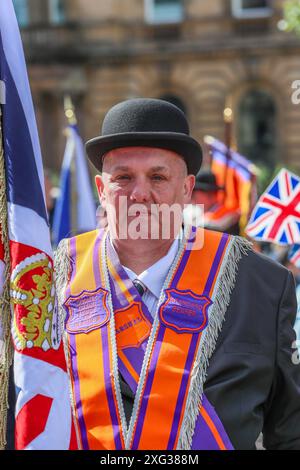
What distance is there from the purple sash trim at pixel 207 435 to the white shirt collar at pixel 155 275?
430mm

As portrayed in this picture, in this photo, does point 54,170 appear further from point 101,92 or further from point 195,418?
point 195,418

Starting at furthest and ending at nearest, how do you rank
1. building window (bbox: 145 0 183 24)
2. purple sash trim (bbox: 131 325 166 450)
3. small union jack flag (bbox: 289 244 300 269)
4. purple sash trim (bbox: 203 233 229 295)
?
building window (bbox: 145 0 183 24), small union jack flag (bbox: 289 244 300 269), purple sash trim (bbox: 203 233 229 295), purple sash trim (bbox: 131 325 166 450)

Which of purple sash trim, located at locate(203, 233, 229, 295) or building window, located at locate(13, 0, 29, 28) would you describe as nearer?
purple sash trim, located at locate(203, 233, 229, 295)

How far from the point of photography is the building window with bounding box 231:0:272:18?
24.3 meters

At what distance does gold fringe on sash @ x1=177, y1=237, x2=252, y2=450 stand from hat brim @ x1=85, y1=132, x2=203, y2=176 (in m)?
0.34

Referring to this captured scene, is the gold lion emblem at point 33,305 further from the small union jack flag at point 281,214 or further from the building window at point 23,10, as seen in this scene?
the building window at point 23,10

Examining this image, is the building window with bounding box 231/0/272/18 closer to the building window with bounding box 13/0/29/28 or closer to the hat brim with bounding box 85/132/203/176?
the building window with bounding box 13/0/29/28

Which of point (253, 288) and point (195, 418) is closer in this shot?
point (195, 418)

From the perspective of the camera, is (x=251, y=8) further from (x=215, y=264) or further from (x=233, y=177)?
(x=215, y=264)

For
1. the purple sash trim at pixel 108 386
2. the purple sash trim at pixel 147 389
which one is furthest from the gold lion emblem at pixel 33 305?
the purple sash trim at pixel 147 389

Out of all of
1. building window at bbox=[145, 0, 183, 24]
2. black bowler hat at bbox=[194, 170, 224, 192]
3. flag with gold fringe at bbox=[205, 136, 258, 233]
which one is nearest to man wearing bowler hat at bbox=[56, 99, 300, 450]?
Answer: black bowler hat at bbox=[194, 170, 224, 192]

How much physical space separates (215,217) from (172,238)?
13.4 feet
